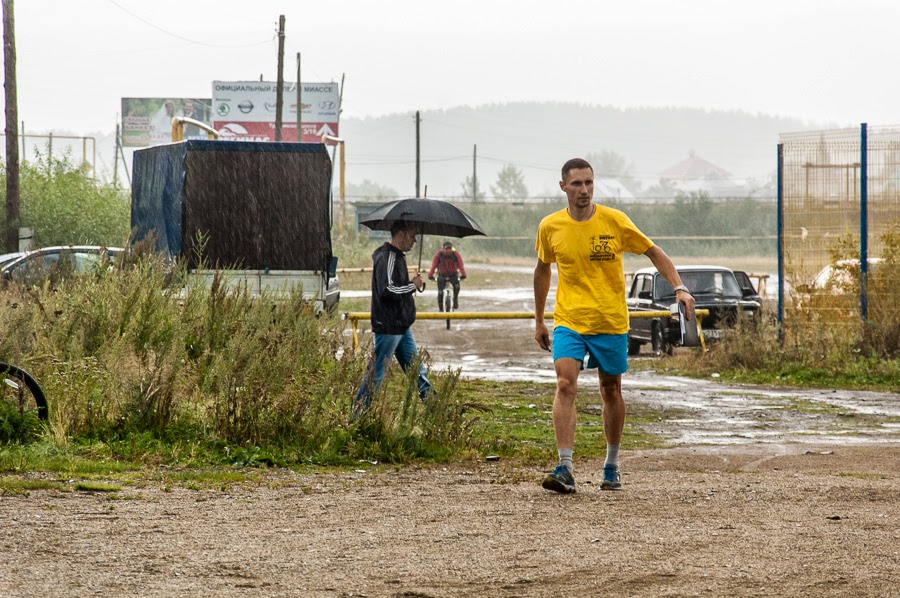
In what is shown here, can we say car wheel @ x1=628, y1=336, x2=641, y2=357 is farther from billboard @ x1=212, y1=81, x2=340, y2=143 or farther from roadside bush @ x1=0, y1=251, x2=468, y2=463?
billboard @ x1=212, y1=81, x2=340, y2=143

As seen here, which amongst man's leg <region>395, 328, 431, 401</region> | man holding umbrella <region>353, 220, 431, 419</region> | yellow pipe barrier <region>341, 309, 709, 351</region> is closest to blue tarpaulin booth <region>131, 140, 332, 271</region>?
yellow pipe barrier <region>341, 309, 709, 351</region>

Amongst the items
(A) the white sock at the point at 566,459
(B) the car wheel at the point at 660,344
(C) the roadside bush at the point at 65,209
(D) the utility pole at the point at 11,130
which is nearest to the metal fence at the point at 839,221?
(B) the car wheel at the point at 660,344

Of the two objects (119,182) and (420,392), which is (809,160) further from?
(119,182)

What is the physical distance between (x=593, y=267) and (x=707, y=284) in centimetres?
1540

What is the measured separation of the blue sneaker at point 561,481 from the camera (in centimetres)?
776

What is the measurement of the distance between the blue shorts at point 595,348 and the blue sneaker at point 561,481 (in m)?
0.67

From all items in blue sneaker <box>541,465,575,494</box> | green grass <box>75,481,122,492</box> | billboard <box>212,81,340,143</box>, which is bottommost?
green grass <box>75,481,122,492</box>

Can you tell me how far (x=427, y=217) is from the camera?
1153 centimetres

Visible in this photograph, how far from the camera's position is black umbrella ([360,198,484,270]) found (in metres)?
11.5

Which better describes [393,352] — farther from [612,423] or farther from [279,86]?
[279,86]

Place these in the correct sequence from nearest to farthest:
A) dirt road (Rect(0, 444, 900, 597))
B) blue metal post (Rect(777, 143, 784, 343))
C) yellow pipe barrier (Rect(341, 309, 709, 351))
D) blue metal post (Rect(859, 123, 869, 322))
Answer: dirt road (Rect(0, 444, 900, 597)) < yellow pipe barrier (Rect(341, 309, 709, 351)) < blue metal post (Rect(859, 123, 869, 322)) < blue metal post (Rect(777, 143, 784, 343))

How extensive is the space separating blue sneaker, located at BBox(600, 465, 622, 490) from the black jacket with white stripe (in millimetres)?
3034

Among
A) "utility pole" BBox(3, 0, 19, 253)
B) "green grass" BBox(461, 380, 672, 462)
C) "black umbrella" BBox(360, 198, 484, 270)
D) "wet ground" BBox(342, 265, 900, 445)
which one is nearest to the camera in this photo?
"green grass" BBox(461, 380, 672, 462)

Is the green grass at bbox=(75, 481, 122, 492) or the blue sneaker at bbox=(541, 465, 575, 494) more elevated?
the blue sneaker at bbox=(541, 465, 575, 494)
